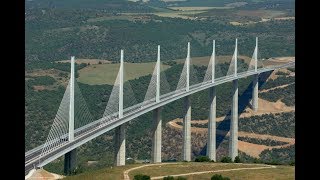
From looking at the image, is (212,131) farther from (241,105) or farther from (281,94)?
(281,94)

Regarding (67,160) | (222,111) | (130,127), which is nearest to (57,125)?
(67,160)

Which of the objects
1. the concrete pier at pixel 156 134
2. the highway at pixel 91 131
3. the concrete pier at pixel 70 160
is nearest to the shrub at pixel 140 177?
the highway at pixel 91 131

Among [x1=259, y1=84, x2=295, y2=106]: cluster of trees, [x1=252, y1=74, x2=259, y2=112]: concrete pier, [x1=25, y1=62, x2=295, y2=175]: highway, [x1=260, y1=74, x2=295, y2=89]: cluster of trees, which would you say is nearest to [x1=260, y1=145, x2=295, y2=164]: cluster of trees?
[x1=25, y1=62, x2=295, y2=175]: highway

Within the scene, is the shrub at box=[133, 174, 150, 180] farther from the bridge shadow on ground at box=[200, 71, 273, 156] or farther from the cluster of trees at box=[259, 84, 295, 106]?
the cluster of trees at box=[259, 84, 295, 106]

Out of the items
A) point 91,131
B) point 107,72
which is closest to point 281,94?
point 107,72

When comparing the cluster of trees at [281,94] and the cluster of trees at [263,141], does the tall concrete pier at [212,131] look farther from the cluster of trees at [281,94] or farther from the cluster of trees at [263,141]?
the cluster of trees at [281,94]
